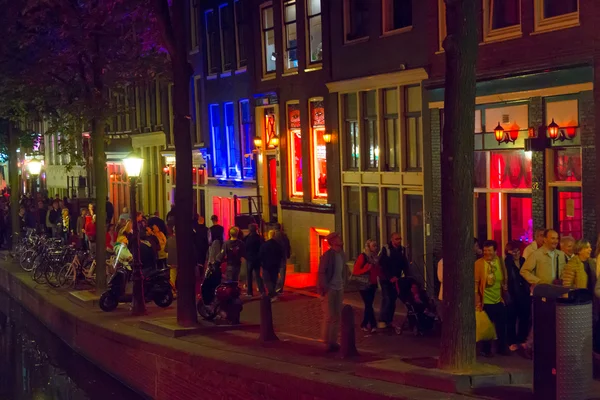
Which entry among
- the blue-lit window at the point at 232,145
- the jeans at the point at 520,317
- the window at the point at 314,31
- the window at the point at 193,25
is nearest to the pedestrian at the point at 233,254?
the window at the point at 314,31

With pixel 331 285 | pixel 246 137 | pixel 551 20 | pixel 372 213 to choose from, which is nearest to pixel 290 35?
pixel 246 137

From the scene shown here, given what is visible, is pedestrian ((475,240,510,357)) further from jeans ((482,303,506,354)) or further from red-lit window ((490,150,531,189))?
red-lit window ((490,150,531,189))

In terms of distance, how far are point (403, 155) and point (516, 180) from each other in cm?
354

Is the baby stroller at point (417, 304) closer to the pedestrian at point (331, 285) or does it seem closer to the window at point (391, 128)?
the pedestrian at point (331, 285)

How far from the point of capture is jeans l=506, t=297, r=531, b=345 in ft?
46.7

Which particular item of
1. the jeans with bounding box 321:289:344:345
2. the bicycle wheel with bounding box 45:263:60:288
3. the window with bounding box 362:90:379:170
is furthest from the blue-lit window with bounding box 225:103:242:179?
the jeans with bounding box 321:289:344:345

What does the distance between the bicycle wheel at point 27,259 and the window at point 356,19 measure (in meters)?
11.5

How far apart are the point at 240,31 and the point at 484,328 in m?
19.3

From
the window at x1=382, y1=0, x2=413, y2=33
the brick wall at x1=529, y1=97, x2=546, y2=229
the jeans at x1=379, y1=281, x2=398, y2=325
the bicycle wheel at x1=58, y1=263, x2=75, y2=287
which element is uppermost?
the window at x1=382, y1=0, x2=413, y2=33

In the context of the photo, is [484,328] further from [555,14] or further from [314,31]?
[314,31]

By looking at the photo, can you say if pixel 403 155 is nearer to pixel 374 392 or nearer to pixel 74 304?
pixel 74 304

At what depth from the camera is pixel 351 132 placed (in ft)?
80.9

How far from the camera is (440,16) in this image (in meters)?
21.2

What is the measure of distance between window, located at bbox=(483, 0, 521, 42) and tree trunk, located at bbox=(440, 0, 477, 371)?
24.5ft
